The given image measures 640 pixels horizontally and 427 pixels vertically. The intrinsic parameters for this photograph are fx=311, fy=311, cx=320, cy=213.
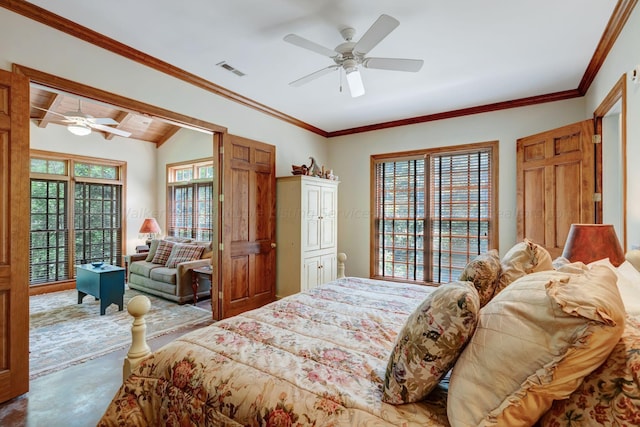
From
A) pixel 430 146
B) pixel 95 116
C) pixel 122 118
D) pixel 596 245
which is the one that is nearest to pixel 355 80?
pixel 596 245

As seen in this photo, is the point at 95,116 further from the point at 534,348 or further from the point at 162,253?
the point at 534,348

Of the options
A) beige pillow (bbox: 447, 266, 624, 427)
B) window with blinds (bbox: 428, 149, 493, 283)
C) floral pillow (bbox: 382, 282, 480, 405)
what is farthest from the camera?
window with blinds (bbox: 428, 149, 493, 283)

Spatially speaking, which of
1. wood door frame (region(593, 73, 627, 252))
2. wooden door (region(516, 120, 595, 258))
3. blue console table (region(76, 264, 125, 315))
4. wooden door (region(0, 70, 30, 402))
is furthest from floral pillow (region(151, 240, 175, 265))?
wood door frame (region(593, 73, 627, 252))

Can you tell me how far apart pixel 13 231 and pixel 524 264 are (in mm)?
3206

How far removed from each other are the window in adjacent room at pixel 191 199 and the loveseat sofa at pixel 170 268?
76cm

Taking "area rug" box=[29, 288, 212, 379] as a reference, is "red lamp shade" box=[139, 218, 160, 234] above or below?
above

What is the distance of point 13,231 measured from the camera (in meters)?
2.12

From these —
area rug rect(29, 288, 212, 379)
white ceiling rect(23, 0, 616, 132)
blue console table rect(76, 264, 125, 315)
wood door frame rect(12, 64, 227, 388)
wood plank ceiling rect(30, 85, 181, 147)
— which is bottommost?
area rug rect(29, 288, 212, 379)

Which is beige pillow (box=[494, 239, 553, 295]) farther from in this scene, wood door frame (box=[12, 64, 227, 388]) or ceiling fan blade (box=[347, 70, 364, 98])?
wood door frame (box=[12, 64, 227, 388])

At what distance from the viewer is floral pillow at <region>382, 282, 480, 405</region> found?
3.27 ft

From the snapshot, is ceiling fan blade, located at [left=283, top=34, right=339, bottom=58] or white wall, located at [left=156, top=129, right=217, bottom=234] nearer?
ceiling fan blade, located at [left=283, top=34, right=339, bottom=58]

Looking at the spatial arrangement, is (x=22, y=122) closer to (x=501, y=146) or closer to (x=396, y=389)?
(x=396, y=389)

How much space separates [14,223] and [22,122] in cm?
71

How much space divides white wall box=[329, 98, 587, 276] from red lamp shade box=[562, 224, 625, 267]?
2.03 m
